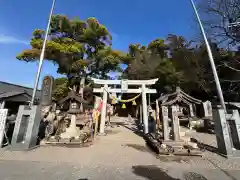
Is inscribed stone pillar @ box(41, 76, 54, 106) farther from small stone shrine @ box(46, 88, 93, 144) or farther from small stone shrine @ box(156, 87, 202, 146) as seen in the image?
small stone shrine @ box(156, 87, 202, 146)

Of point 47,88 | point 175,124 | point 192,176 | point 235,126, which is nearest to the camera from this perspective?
point 192,176

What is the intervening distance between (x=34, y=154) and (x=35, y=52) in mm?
14190

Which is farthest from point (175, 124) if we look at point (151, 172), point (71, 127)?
point (71, 127)

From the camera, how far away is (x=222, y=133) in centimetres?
517

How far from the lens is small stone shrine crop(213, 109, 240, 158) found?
499 cm

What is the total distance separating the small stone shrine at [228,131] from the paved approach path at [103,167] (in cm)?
110

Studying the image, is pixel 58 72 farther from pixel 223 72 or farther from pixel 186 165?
pixel 223 72

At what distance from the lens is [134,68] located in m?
20.7

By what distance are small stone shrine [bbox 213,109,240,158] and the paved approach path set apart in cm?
110

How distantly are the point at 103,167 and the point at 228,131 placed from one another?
15.8ft

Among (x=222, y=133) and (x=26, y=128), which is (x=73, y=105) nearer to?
(x=26, y=128)

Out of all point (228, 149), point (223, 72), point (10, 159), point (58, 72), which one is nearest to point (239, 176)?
point (228, 149)

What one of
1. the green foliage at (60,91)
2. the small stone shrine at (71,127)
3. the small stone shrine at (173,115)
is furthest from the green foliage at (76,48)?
the small stone shrine at (173,115)

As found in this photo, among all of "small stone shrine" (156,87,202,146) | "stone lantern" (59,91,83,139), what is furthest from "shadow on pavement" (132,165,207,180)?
"stone lantern" (59,91,83,139)
